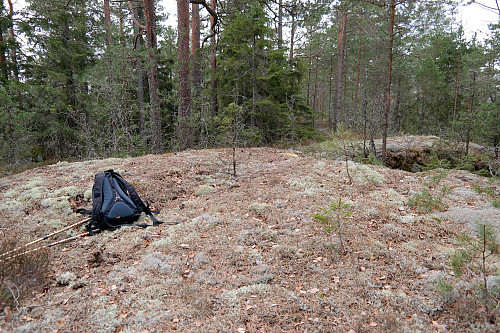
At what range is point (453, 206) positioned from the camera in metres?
4.85

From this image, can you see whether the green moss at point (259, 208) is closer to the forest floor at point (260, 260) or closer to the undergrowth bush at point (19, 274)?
the forest floor at point (260, 260)

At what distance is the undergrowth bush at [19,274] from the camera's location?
264cm

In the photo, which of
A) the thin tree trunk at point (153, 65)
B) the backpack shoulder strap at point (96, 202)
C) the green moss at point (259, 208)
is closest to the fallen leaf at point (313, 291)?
the green moss at point (259, 208)

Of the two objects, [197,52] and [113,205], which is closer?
[113,205]

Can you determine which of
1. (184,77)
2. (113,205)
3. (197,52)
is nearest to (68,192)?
(113,205)

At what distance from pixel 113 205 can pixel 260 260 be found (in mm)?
2761

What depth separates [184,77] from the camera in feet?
30.3

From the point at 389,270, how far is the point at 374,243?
0.56 meters

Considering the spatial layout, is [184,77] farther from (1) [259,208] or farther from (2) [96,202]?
(1) [259,208]

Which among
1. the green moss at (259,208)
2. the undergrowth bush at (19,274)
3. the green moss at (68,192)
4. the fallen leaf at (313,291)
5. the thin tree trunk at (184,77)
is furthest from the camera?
the thin tree trunk at (184,77)

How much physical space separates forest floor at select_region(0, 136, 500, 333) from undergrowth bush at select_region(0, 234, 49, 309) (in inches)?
4.4

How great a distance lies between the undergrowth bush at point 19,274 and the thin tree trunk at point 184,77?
6519mm

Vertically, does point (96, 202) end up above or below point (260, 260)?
above

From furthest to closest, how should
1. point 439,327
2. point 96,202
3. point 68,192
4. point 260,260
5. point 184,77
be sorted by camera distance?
point 184,77, point 68,192, point 96,202, point 260,260, point 439,327
